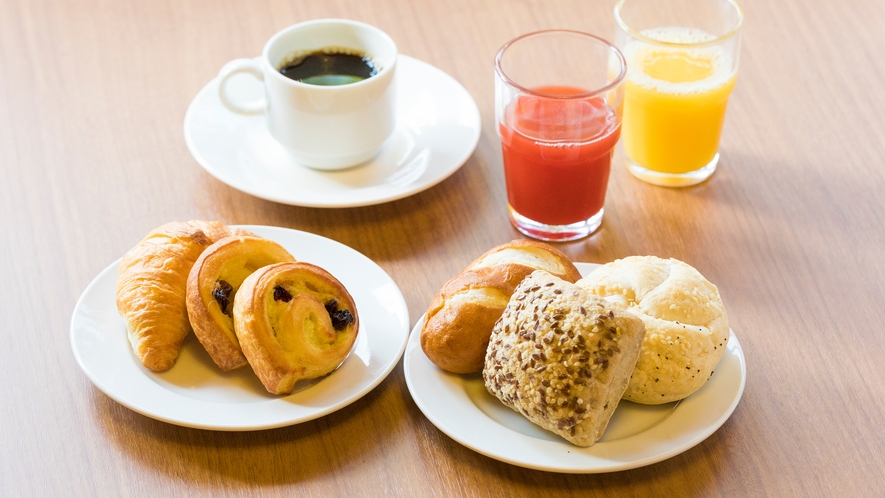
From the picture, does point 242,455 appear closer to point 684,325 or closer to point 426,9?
point 684,325

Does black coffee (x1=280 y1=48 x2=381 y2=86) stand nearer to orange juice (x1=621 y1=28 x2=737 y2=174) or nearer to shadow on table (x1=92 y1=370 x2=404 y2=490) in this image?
orange juice (x1=621 y1=28 x2=737 y2=174)

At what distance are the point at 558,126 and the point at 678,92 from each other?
25 centimetres

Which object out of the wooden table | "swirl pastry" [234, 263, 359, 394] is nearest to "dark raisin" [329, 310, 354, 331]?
"swirl pastry" [234, 263, 359, 394]

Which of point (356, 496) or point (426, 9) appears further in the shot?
point (426, 9)

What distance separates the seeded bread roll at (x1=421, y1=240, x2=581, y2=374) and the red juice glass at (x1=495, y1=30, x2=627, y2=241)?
23 cm

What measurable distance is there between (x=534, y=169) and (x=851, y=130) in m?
0.69

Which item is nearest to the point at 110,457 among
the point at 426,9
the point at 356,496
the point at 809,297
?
the point at 356,496

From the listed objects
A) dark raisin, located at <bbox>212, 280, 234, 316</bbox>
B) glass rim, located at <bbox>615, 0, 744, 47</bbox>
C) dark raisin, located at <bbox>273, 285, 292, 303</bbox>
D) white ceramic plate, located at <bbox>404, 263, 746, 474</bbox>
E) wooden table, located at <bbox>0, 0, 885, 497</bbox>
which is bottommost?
wooden table, located at <bbox>0, 0, 885, 497</bbox>

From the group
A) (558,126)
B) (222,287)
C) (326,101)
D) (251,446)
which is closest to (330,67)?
(326,101)

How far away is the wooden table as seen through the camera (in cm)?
111

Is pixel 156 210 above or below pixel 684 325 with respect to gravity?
below

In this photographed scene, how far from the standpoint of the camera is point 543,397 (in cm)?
104

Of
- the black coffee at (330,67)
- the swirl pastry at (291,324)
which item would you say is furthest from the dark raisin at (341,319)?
the black coffee at (330,67)

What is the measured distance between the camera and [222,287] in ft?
3.93
